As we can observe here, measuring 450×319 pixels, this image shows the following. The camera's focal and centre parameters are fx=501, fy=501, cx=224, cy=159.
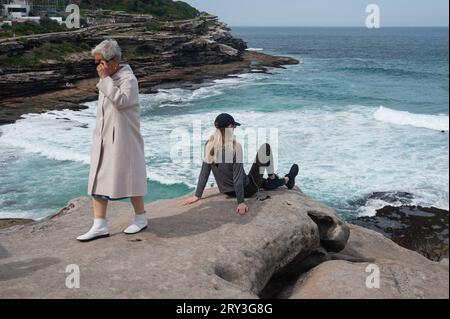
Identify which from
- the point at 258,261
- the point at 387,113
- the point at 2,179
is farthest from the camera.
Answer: the point at 387,113

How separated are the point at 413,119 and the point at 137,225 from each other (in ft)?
82.8

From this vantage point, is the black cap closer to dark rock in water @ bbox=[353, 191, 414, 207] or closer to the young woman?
the young woman

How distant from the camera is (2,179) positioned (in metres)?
16.8

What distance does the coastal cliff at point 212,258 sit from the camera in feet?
15.3

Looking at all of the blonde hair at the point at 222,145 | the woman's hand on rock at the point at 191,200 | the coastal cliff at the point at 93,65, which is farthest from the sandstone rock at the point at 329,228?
the coastal cliff at the point at 93,65

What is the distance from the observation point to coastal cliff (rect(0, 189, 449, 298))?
15.3 feet

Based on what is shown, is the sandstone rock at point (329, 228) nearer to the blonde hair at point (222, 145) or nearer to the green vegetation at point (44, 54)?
the blonde hair at point (222, 145)

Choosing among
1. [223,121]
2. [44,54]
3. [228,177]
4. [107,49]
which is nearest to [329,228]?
[228,177]

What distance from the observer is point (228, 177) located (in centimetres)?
704

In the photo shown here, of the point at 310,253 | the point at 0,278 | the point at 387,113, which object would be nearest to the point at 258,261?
the point at 310,253

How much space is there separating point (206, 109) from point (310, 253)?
1070 inches

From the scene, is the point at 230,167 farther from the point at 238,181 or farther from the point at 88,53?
the point at 88,53

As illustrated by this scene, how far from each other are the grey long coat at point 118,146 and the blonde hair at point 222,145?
1417 millimetres
